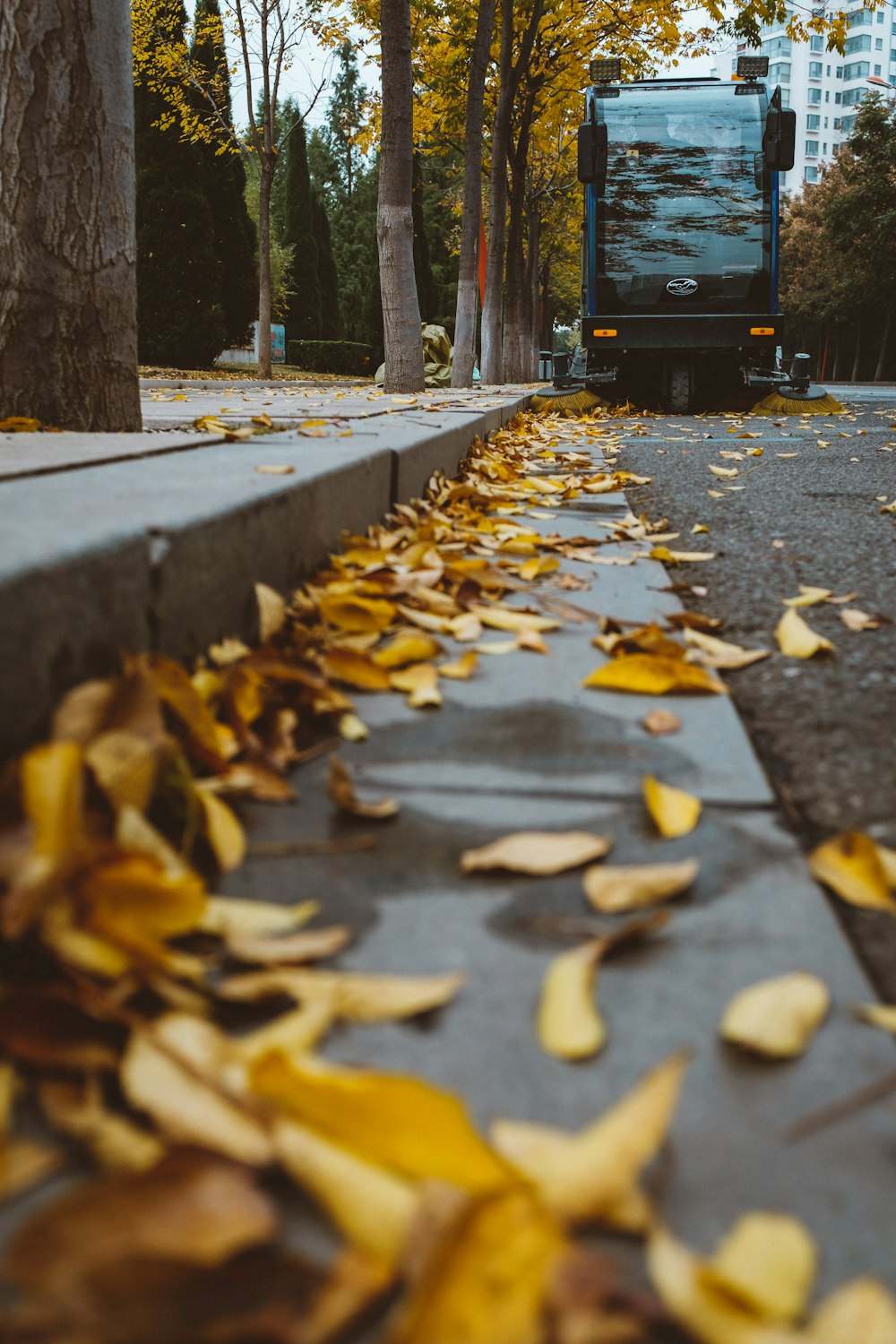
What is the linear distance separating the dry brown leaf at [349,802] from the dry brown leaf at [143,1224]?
0.71 m

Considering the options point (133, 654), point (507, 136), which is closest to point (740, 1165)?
point (133, 654)

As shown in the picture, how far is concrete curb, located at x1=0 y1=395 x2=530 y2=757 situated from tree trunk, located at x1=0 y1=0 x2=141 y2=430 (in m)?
0.74

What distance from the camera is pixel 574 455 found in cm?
686

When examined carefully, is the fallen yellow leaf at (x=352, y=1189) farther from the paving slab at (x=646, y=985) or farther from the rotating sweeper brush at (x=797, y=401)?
the rotating sweeper brush at (x=797, y=401)

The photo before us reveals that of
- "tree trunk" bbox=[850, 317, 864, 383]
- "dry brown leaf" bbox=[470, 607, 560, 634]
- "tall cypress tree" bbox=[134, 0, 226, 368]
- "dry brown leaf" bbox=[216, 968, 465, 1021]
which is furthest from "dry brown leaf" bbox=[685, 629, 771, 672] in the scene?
"tree trunk" bbox=[850, 317, 864, 383]

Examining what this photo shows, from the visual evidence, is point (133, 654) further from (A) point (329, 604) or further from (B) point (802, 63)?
(B) point (802, 63)

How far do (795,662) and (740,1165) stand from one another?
4.94 feet

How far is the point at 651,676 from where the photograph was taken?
6.74ft

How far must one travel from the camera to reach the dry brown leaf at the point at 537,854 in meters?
1.34

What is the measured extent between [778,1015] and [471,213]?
15062 mm

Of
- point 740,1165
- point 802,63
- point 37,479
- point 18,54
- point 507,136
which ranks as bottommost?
point 740,1165

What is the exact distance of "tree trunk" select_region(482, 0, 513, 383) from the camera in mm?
15820

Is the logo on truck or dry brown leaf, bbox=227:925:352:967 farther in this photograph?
the logo on truck

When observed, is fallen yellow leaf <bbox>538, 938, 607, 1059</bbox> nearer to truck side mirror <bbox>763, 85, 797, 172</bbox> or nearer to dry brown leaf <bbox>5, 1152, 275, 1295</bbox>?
dry brown leaf <bbox>5, 1152, 275, 1295</bbox>
